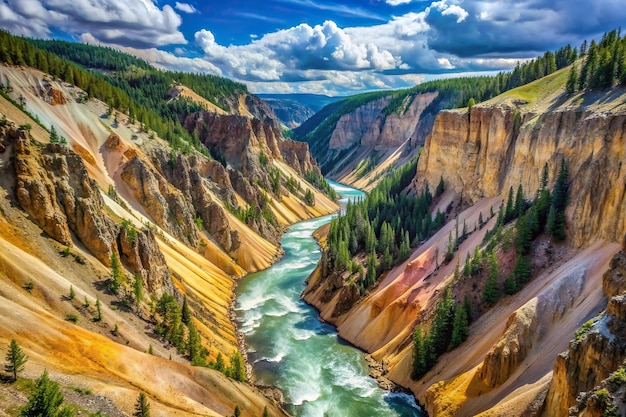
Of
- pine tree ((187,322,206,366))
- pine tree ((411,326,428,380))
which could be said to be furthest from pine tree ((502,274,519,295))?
pine tree ((187,322,206,366))

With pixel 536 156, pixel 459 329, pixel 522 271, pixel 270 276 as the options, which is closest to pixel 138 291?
pixel 459 329

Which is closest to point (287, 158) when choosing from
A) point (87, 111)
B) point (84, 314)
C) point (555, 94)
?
point (87, 111)

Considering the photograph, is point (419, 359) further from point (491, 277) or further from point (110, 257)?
point (110, 257)

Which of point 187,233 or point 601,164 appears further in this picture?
point 187,233

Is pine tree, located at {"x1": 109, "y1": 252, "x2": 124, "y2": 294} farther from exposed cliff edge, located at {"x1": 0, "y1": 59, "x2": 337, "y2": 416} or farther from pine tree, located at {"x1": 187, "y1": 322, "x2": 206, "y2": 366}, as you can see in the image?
pine tree, located at {"x1": 187, "y1": 322, "x2": 206, "y2": 366}

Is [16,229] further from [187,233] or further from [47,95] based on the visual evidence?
[47,95]
